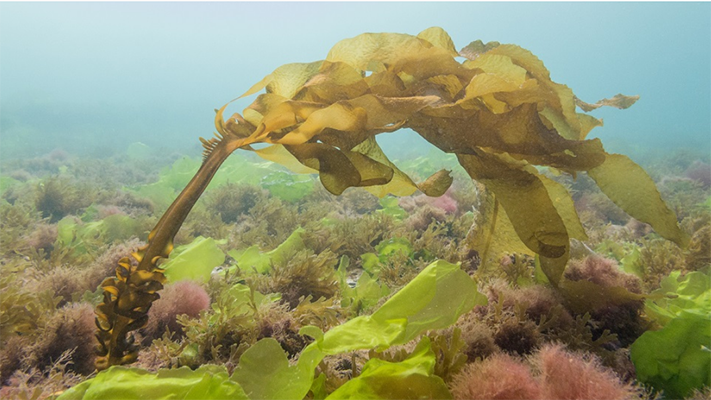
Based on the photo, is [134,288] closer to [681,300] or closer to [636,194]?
[636,194]

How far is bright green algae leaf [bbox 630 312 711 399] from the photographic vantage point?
87 centimetres

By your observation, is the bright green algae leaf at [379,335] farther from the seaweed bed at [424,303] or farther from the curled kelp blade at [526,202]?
the curled kelp blade at [526,202]

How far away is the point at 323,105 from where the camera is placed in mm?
1077

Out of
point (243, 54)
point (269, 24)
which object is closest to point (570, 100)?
point (269, 24)

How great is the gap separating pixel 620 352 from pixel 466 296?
713 millimetres

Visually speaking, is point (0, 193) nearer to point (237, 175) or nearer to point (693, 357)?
point (237, 175)

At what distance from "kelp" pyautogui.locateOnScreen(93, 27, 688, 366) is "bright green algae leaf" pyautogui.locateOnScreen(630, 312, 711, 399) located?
0.25 m

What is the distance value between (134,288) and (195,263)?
104 cm

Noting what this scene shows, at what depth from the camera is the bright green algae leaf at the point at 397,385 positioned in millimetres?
713

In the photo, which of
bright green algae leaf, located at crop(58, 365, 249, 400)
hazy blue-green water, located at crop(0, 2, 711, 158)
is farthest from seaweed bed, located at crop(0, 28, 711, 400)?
hazy blue-green water, located at crop(0, 2, 711, 158)

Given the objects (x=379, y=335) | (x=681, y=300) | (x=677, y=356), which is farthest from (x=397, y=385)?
(x=681, y=300)

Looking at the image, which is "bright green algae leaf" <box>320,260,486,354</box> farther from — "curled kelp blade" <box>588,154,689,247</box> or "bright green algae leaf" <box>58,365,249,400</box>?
"curled kelp blade" <box>588,154,689,247</box>

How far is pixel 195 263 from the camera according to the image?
6.26 ft

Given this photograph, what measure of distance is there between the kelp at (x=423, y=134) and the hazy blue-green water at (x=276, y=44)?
8309 centimetres
